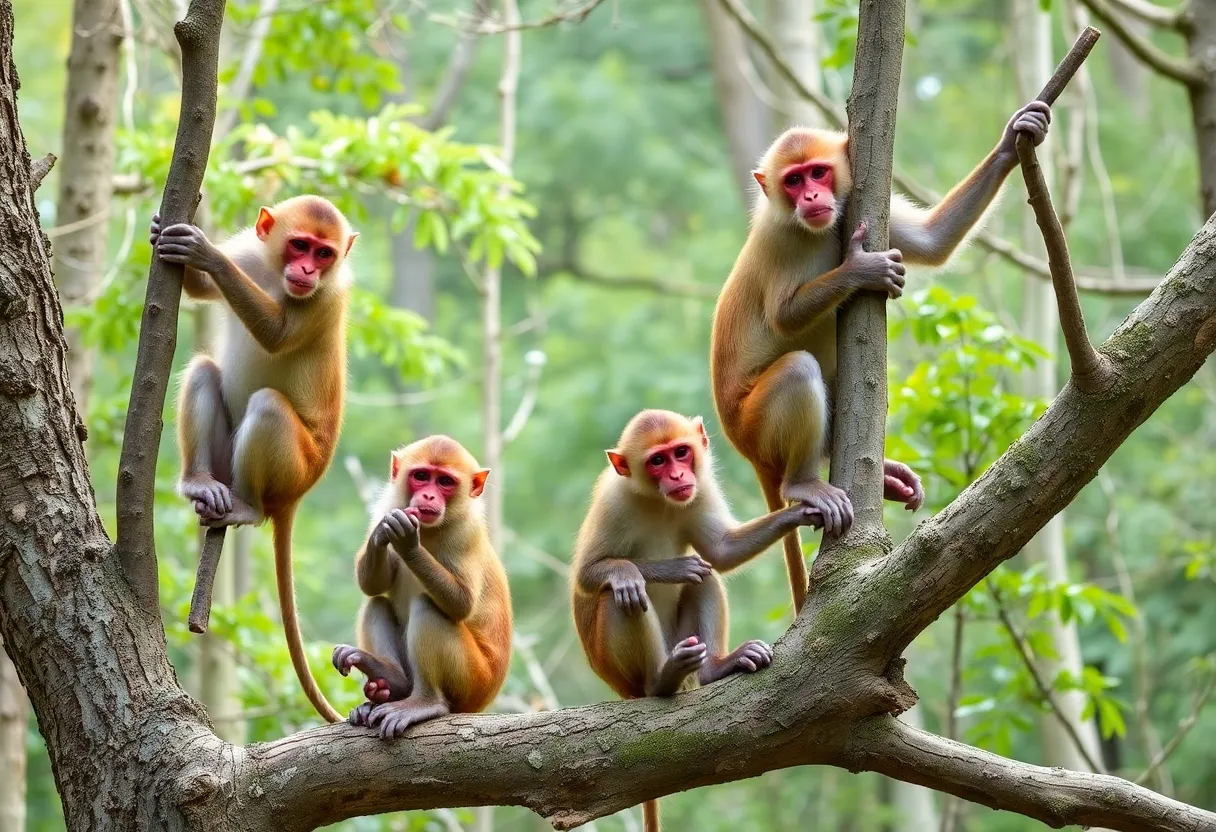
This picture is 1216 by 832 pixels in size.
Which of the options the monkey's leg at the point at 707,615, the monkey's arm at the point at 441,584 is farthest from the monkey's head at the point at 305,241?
the monkey's leg at the point at 707,615

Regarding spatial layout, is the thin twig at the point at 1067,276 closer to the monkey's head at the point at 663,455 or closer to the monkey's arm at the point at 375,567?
the monkey's head at the point at 663,455

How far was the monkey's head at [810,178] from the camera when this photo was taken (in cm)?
555

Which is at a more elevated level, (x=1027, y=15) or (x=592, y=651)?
(x=1027, y=15)

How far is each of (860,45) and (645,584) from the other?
2.37 metres

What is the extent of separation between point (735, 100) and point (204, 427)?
505 inches

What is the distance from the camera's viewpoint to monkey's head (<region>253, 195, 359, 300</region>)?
5.68 m

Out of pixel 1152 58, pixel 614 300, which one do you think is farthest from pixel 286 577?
pixel 614 300

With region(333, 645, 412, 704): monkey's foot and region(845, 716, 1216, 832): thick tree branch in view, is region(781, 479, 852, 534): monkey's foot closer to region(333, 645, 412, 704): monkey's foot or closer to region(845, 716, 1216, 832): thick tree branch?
region(845, 716, 1216, 832): thick tree branch

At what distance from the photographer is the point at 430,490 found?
18.3ft

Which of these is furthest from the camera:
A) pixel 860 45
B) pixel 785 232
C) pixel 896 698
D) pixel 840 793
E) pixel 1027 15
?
pixel 840 793

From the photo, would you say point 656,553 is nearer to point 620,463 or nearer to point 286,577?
point 620,463

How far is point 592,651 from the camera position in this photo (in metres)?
5.52

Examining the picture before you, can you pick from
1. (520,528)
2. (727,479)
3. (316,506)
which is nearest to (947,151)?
(727,479)

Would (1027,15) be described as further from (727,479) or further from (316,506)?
(316,506)
